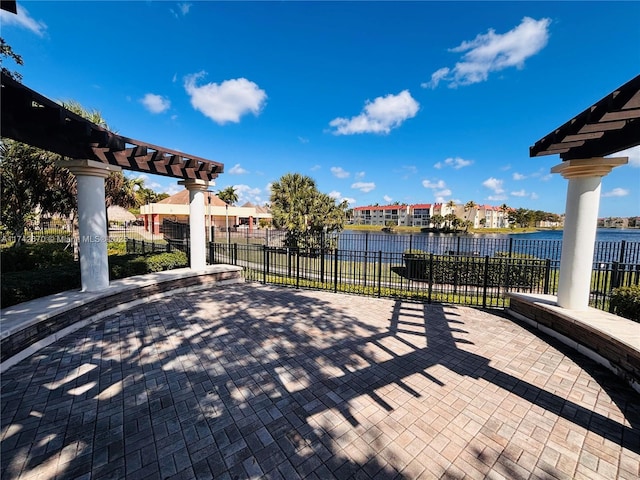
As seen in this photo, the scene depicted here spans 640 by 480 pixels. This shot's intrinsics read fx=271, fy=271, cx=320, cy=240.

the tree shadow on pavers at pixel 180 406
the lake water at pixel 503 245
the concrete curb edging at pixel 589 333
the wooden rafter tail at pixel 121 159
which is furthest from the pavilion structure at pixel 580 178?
the wooden rafter tail at pixel 121 159

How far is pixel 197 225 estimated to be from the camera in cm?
824

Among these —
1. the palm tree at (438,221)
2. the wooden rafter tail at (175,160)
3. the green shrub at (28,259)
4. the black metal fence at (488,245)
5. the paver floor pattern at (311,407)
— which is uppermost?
the wooden rafter tail at (175,160)

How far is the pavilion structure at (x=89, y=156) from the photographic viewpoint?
12.7ft

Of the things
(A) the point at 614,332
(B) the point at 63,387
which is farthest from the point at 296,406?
(A) the point at 614,332

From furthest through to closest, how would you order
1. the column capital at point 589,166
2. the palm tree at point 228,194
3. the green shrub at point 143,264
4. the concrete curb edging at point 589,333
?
the palm tree at point 228,194
the green shrub at point 143,264
the column capital at point 589,166
the concrete curb edging at point 589,333

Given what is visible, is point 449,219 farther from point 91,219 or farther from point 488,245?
point 91,219

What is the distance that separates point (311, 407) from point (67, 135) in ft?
19.1

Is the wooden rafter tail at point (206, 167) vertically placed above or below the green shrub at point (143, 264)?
above

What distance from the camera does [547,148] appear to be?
14.9 feet

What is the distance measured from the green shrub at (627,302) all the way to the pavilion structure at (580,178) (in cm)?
94

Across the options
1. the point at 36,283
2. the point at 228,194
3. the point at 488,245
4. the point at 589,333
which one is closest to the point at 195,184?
the point at 36,283

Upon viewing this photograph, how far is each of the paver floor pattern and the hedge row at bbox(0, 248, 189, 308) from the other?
48.7 inches

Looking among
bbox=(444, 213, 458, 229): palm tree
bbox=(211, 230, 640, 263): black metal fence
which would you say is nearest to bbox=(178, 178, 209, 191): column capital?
bbox=(211, 230, 640, 263): black metal fence

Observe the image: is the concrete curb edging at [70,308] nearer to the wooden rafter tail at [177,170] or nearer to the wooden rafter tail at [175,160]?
the wooden rafter tail at [177,170]
